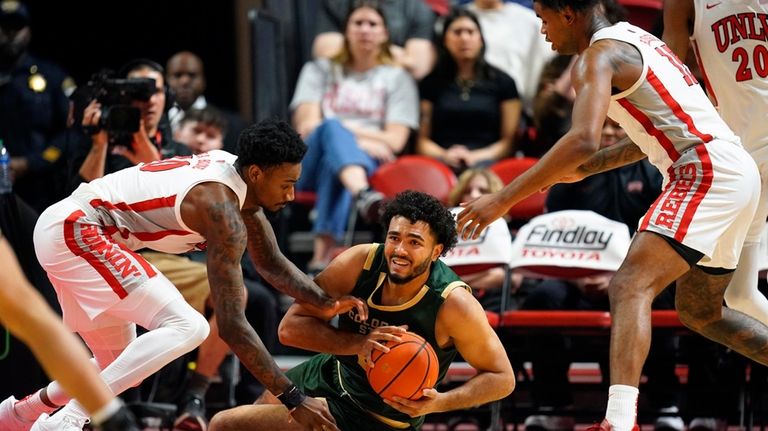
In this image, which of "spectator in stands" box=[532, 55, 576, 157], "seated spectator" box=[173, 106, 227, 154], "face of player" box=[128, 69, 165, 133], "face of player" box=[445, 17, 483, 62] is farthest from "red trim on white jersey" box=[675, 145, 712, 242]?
"face of player" box=[445, 17, 483, 62]

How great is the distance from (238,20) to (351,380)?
5.95 m

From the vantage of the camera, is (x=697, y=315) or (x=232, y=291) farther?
(x=697, y=315)

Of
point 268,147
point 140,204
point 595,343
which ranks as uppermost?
point 268,147

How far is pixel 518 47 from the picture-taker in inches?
349

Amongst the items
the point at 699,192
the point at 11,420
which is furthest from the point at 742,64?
the point at 11,420

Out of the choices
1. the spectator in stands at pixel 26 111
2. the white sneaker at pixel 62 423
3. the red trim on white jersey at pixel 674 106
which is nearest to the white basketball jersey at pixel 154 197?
the white sneaker at pixel 62 423

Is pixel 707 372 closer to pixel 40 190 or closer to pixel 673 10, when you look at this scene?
pixel 673 10

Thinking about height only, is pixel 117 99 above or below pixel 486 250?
above

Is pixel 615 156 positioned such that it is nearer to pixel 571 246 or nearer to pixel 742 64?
pixel 742 64

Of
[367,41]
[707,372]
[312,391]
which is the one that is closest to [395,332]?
[312,391]

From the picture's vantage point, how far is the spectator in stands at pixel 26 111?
8.14m

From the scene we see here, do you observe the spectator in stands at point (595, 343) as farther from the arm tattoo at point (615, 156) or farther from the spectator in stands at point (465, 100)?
the arm tattoo at point (615, 156)

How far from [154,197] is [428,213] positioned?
1090 mm

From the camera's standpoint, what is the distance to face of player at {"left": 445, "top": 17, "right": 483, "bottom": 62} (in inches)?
328
